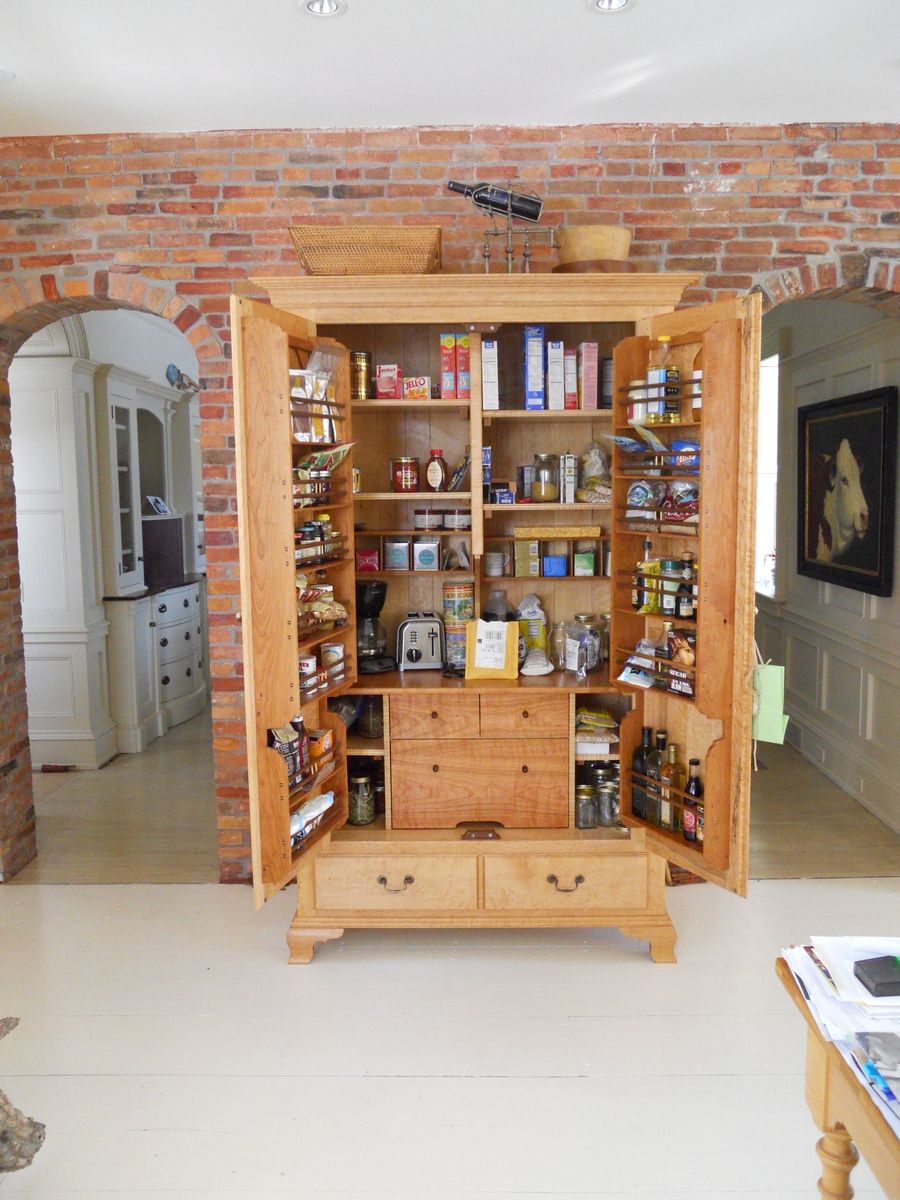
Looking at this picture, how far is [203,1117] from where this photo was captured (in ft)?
8.07

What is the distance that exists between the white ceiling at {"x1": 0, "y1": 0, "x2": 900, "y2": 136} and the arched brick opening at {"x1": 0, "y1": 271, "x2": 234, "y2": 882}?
61 centimetres

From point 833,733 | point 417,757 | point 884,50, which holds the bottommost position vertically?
point 833,733

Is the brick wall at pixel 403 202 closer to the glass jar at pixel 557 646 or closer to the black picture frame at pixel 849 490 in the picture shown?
the black picture frame at pixel 849 490

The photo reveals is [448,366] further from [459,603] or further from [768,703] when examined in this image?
[768,703]

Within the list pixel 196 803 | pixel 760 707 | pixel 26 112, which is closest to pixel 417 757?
pixel 760 707

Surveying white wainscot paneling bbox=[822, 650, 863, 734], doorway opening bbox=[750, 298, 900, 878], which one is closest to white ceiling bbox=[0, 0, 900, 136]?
doorway opening bbox=[750, 298, 900, 878]

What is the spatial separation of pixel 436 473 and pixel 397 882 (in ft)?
5.04

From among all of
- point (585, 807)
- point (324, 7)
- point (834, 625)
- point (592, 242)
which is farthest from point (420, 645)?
point (834, 625)

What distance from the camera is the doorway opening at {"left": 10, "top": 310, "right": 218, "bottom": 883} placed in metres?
4.91

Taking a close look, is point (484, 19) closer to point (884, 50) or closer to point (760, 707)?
point (884, 50)

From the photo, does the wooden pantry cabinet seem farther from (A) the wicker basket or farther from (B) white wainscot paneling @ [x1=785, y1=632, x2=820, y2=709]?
(B) white wainscot paneling @ [x1=785, y1=632, x2=820, y2=709]

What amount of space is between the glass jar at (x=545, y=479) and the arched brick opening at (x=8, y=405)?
124 cm

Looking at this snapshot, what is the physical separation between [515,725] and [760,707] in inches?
36.1

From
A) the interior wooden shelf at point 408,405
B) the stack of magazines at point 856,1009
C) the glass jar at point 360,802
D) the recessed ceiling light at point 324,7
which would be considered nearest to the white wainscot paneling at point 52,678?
the glass jar at point 360,802
